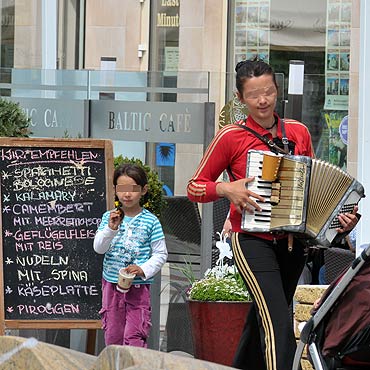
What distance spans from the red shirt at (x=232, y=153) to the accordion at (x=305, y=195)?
240 mm

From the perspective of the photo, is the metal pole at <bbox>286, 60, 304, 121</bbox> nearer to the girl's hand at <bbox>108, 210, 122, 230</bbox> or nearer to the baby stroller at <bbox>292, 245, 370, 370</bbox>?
the girl's hand at <bbox>108, 210, 122, 230</bbox>

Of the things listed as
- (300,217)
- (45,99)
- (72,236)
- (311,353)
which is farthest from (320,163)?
(45,99)

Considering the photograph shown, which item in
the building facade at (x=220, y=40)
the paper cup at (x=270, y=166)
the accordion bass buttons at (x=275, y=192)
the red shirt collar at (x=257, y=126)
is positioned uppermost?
the building facade at (x=220, y=40)

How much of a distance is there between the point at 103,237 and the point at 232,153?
139 cm

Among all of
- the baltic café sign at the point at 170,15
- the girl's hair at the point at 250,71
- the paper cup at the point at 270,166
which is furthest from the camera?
the baltic café sign at the point at 170,15

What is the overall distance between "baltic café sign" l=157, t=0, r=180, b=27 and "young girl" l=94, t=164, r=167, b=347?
6.88 m

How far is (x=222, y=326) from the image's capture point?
768cm

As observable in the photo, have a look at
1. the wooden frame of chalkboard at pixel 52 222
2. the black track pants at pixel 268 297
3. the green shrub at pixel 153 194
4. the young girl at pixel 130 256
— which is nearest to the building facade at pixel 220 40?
the green shrub at pixel 153 194

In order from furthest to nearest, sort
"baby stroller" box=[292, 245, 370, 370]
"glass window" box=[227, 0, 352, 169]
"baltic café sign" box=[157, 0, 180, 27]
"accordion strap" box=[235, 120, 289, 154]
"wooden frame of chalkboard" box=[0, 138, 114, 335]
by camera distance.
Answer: "baltic café sign" box=[157, 0, 180, 27]
"glass window" box=[227, 0, 352, 169]
"wooden frame of chalkboard" box=[0, 138, 114, 335]
"accordion strap" box=[235, 120, 289, 154]
"baby stroller" box=[292, 245, 370, 370]

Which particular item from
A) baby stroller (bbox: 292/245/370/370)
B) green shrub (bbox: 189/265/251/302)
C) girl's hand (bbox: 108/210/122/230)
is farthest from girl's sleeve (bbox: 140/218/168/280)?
baby stroller (bbox: 292/245/370/370)

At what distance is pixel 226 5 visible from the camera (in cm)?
1404

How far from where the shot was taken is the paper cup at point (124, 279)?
7328mm

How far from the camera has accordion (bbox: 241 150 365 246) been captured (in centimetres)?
609

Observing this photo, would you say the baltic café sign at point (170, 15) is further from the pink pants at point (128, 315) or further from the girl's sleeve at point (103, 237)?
the pink pants at point (128, 315)
